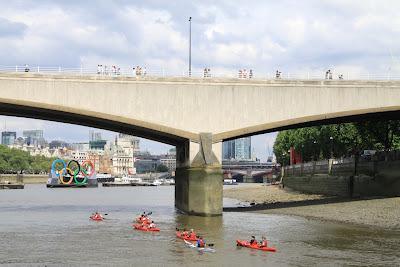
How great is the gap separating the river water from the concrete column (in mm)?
1131

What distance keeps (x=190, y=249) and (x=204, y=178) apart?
17686mm

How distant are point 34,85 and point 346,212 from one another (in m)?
31.7

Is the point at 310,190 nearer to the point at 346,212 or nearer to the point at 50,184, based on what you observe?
the point at 346,212

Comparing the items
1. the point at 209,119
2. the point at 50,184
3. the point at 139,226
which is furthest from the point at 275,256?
the point at 50,184

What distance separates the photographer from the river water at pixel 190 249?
111 feet

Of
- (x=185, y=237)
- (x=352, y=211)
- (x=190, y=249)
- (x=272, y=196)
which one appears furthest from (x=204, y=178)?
(x=272, y=196)

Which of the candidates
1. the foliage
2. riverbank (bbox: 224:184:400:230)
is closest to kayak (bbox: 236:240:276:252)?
riverbank (bbox: 224:184:400:230)

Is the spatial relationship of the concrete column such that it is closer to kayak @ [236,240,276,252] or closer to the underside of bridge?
the underside of bridge

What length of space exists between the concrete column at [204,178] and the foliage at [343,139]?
34.2m

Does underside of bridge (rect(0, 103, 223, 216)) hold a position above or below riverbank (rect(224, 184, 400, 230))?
above

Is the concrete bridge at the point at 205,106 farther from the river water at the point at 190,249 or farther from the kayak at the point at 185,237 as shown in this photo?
the kayak at the point at 185,237

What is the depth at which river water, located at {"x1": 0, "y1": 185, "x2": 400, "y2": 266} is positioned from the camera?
33812 mm

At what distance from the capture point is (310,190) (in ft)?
333

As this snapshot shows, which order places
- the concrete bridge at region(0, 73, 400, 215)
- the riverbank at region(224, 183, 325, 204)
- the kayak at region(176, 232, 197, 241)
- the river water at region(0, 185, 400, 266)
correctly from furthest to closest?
the riverbank at region(224, 183, 325, 204) → the concrete bridge at region(0, 73, 400, 215) → the kayak at region(176, 232, 197, 241) → the river water at region(0, 185, 400, 266)
